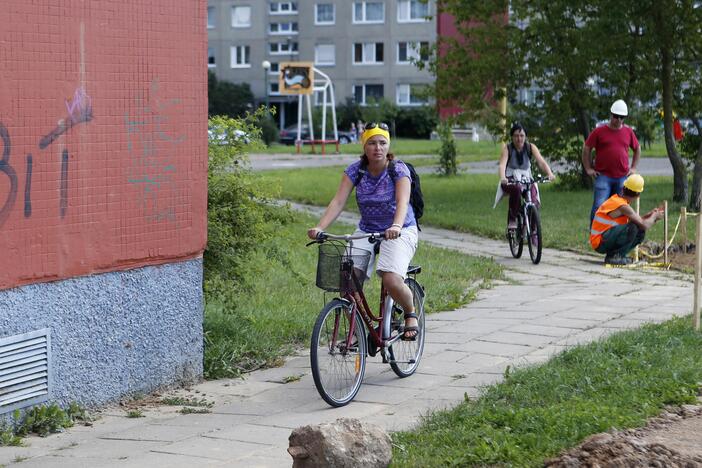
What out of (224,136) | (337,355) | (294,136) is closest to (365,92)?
(294,136)

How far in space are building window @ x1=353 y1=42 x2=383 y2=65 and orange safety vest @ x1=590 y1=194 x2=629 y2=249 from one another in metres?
64.6

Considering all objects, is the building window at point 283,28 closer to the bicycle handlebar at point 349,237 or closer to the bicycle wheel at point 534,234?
the bicycle wheel at point 534,234

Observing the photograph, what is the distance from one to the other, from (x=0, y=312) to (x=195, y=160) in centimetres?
198

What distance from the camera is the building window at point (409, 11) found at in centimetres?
7612

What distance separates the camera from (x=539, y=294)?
38.3ft

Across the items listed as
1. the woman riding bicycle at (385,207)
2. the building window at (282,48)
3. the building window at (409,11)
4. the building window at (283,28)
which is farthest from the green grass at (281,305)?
the building window at (283,28)

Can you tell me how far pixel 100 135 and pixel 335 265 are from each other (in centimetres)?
167

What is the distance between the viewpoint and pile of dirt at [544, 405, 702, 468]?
5.05 metres

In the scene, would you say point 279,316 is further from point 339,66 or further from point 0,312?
point 339,66

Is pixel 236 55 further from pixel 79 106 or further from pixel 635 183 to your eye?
pixel 79 106

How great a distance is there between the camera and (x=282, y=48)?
8088 cm

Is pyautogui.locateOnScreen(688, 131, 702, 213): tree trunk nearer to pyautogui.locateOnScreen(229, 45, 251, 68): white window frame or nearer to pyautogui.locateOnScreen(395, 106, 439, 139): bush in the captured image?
pyautogui.locateOnScreen(395, 106, 439, 139): bush

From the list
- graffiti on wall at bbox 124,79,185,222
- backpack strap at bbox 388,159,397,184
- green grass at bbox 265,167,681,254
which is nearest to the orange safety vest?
green grass at bbox 265,167,681,254

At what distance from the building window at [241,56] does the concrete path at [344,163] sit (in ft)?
119
